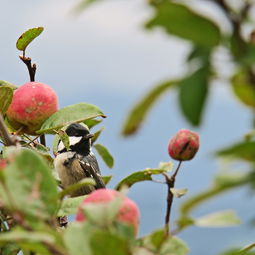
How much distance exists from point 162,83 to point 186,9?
10 centimetres

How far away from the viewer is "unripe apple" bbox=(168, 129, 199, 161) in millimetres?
2199

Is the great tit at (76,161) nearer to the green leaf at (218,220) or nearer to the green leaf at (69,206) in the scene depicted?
the green leaf at (69,206)

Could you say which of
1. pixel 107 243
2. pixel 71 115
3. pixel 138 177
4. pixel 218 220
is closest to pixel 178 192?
pixel 138 177

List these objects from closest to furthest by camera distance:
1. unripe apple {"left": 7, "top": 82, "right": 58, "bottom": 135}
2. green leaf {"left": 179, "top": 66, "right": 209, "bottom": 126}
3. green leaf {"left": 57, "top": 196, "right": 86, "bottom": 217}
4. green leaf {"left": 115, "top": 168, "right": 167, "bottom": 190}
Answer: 1. green leaf {"left": 179, "top": 66, "right": 209, "bottom": 126}
2. green leaf {"left": 57, "top": 196, "right": 86, "bottom": 217}
3. green leaf {"left": 115, "top": 168, "right": 167, "bottom": 190}
4. unripe apple {"left": 7, "top": 82, "right": 58, "bottom": 135}

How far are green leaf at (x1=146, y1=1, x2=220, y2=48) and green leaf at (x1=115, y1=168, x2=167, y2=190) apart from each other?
1.27m

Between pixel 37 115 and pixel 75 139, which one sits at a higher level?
pixel 37 115

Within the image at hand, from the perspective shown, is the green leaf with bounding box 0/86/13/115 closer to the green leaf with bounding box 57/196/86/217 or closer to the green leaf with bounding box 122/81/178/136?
the green leaf with bounding box 57/196/86/217

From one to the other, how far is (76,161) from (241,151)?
162 inches

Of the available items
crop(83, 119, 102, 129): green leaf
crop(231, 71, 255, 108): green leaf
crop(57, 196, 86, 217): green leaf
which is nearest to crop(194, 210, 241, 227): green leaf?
crop(231, 71, 255, 108): green leaf

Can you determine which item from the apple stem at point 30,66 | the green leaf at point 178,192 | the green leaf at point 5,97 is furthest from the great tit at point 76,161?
the green leaf at point 178,192

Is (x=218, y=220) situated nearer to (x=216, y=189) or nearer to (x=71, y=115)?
(x=216, y=189)

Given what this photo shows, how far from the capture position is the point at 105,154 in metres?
2.63

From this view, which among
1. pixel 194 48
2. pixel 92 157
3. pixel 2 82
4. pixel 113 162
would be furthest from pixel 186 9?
pixel 92 157

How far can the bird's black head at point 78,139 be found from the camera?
4.61 m
